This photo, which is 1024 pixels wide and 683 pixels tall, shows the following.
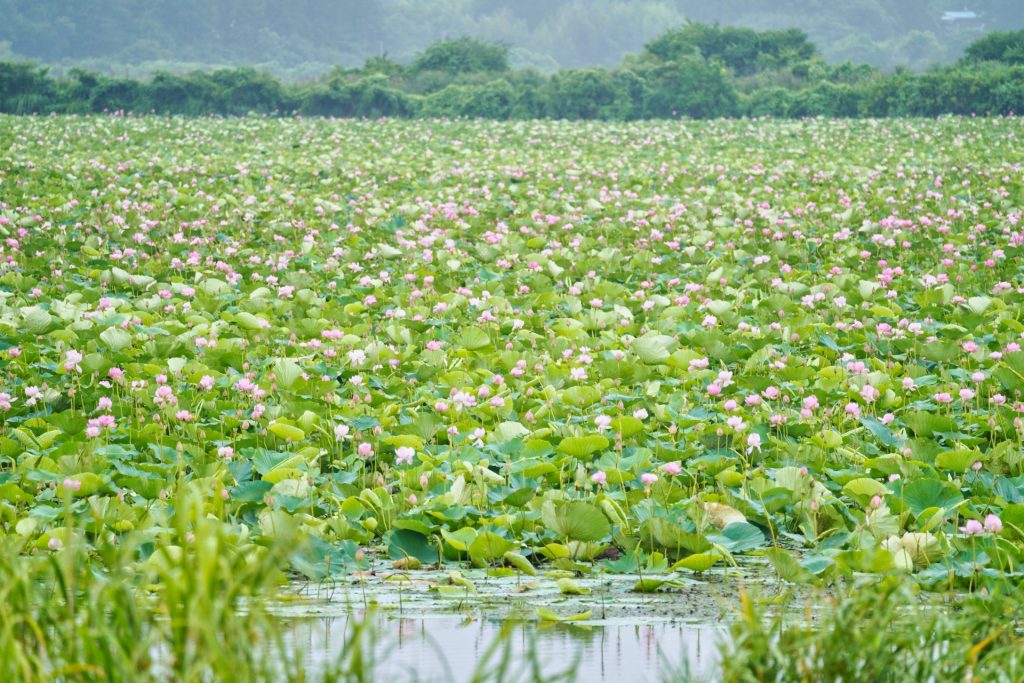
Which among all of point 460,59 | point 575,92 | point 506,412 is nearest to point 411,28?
point 460,59

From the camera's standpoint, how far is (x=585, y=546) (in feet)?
11.2

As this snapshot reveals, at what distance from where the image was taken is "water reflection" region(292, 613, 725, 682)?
2.62 m

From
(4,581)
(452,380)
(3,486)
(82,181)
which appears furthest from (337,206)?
(4,581)

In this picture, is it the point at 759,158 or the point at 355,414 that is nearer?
the point at 355,414

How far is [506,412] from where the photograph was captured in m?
4.78

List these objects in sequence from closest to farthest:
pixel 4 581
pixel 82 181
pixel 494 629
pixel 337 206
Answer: pixel 4 581
pixel 494 629
pixel 337 206
pixel 82 181

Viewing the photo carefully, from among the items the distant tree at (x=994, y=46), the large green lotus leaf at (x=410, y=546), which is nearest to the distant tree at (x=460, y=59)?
the distant tree at (x=994, y=46)

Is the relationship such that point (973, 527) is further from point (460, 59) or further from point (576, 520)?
point (460, 59)

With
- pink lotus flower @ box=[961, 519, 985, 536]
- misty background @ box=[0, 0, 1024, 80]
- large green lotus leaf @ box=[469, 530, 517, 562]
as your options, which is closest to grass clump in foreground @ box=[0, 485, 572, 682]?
large green lotus leaf @ box=[469, 530, 517, 562]

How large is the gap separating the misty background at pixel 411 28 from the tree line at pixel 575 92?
27.6 m

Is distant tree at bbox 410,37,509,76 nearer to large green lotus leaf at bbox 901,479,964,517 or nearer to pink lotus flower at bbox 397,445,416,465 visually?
pink lotus flower at bbox 397,445,416,465

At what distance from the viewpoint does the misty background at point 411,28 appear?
66.6 meters

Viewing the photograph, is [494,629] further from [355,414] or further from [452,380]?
[452,380]

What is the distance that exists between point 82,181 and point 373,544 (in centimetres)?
1008
